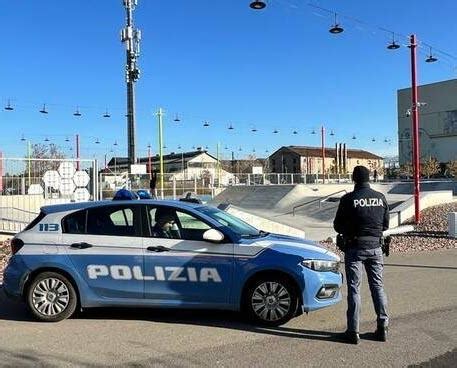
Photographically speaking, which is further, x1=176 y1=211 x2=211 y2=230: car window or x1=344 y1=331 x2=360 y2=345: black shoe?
x1=176 y1=211 x2=211 y2=230: car window

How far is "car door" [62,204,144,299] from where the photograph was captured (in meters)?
7.36

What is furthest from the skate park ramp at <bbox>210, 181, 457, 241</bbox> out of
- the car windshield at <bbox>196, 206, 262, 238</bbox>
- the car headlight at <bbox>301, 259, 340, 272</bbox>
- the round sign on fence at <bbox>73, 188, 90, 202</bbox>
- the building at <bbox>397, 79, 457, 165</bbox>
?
the building at <bbox>397, 79, 457, 165</bbox>

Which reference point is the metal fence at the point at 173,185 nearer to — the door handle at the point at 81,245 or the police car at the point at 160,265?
the police car at the point at 160,265

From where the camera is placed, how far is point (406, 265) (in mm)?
12250

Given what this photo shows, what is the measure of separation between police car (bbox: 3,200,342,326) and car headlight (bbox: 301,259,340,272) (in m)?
0.01

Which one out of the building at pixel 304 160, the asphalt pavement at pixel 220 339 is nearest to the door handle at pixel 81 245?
the asphalt pavement at pixel 220 339

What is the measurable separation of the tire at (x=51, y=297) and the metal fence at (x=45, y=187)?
9.40 m

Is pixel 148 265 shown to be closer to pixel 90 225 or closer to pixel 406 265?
pixel 90 225

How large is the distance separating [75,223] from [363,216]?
355 centimetres

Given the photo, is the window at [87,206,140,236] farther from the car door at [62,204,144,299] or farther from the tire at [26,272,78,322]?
the tire at [26,272,78,322]

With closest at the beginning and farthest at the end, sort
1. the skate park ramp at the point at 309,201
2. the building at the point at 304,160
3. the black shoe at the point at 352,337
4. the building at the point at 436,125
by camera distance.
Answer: the black shoe at the point at 352,337
the skate park ramp at the point at 309,201
the building at the point at 436,125
the building at the point at 304,160

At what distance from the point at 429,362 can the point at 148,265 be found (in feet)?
10.9

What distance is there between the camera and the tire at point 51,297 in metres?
7.46

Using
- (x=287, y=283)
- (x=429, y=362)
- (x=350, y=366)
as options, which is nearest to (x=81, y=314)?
(x=287, y=283)
